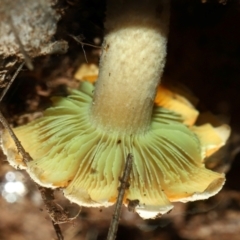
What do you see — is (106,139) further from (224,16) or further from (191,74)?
(224,16)

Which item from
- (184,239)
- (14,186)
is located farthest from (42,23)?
(184,239)

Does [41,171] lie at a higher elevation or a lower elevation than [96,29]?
lower

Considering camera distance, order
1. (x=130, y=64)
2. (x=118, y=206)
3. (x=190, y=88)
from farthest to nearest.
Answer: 1. (x=190, y=88)
2. (x=130, y=64)
3. (x=118, y=206)

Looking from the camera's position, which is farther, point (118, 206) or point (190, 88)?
point (190, 88)

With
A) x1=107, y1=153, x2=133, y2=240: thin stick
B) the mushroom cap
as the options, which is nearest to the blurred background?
the mushroom cap

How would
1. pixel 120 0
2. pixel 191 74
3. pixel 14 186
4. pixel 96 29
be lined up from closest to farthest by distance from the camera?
pixel 120 0 → pixel 96 29 → pixel 14 186 → pixel 191 74

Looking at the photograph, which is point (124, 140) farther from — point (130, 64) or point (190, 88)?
point (190, 88)

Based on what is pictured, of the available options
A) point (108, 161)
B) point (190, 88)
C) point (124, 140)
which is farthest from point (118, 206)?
point (190, 88)

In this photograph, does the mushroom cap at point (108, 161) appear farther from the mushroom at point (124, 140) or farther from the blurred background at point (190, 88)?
the blurred background at point (190, 88)
